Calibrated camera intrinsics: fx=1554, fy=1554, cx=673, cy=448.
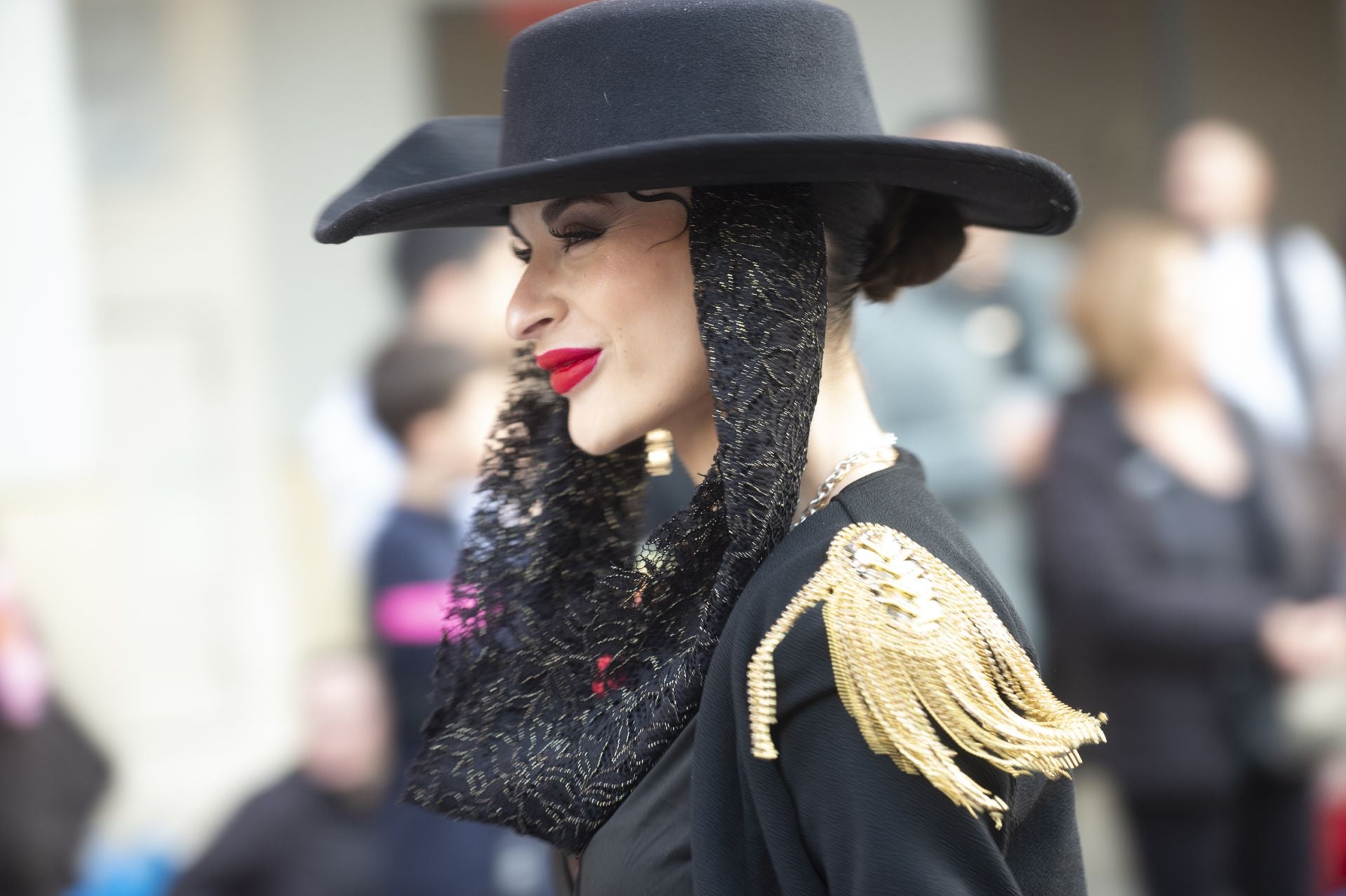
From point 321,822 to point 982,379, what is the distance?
197cm

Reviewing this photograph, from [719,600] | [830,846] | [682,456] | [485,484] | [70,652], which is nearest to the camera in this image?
[830,846]

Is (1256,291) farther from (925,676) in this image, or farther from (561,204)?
(925,676)

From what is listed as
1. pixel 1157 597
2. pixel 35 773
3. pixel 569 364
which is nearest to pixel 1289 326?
pixel 1157 597

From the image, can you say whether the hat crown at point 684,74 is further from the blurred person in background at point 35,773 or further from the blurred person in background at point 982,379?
the blurred person in background at point 35,773

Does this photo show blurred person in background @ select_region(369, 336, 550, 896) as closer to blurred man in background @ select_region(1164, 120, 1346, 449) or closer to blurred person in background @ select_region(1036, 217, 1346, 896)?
blurred person in background @ select_region(1036, 217, 1346, 896)

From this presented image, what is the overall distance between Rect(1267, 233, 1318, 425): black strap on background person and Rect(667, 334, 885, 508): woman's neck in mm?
2713

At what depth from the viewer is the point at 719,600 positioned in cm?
162

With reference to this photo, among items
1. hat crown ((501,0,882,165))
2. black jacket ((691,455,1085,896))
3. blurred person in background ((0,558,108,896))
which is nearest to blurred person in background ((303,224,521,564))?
blurred person in background ((0,558,108,896))

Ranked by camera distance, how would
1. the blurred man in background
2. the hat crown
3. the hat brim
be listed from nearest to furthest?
the hat brim < the hat crown < the blurred man in background

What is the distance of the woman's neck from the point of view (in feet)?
5.74

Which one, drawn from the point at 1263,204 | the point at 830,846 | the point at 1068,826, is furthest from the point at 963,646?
the point at 1263,204

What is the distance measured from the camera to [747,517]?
1602mm

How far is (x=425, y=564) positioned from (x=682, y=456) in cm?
174

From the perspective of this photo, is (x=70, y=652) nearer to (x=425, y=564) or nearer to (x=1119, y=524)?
(x=425, y=564)
